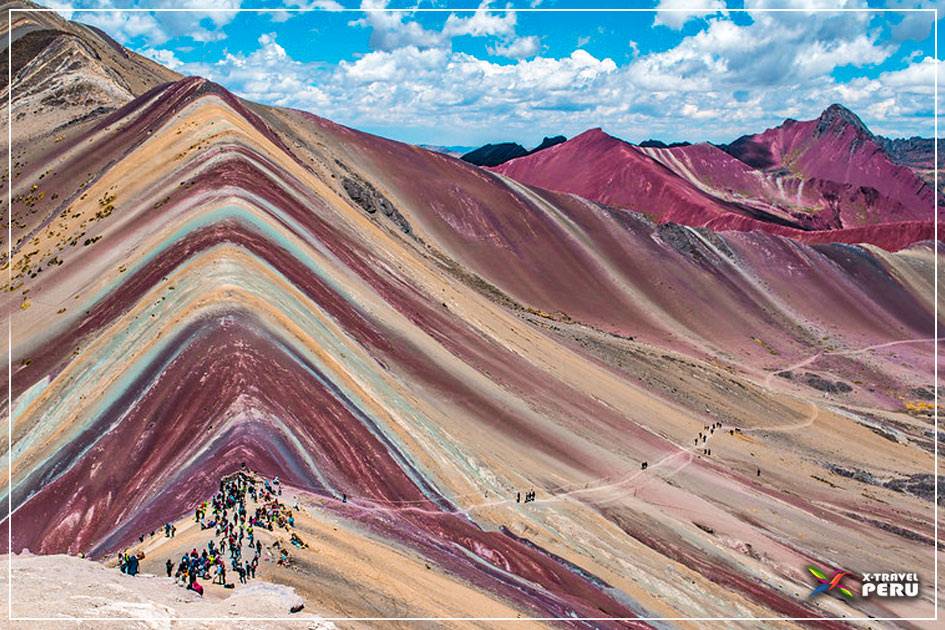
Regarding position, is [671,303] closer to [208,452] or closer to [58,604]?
[208,452]

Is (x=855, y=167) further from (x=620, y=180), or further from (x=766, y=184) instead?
(x=620, y=180)

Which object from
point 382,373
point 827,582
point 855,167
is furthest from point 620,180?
point 382,373

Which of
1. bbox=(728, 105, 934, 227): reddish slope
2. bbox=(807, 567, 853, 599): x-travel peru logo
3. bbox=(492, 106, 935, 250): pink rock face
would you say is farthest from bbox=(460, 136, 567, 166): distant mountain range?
bbox=(807, 567, 853, 599): x-travel peru logo

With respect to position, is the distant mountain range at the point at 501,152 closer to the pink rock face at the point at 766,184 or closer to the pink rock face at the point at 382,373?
the pink rock face at the point at 766,184

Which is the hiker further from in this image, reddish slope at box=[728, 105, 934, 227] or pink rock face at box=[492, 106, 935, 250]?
reddish slope at box=[728, 105, 934, 227]

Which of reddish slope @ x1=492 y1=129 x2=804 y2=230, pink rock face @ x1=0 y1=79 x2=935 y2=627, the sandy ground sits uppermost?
reddish slope @ x1=492 y1=129 x2=804 y2=230

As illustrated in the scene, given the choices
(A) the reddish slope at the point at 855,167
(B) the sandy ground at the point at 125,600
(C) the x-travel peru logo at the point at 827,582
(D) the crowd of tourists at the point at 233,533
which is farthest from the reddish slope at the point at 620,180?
(B) the sandy ground at the point at 125,600
